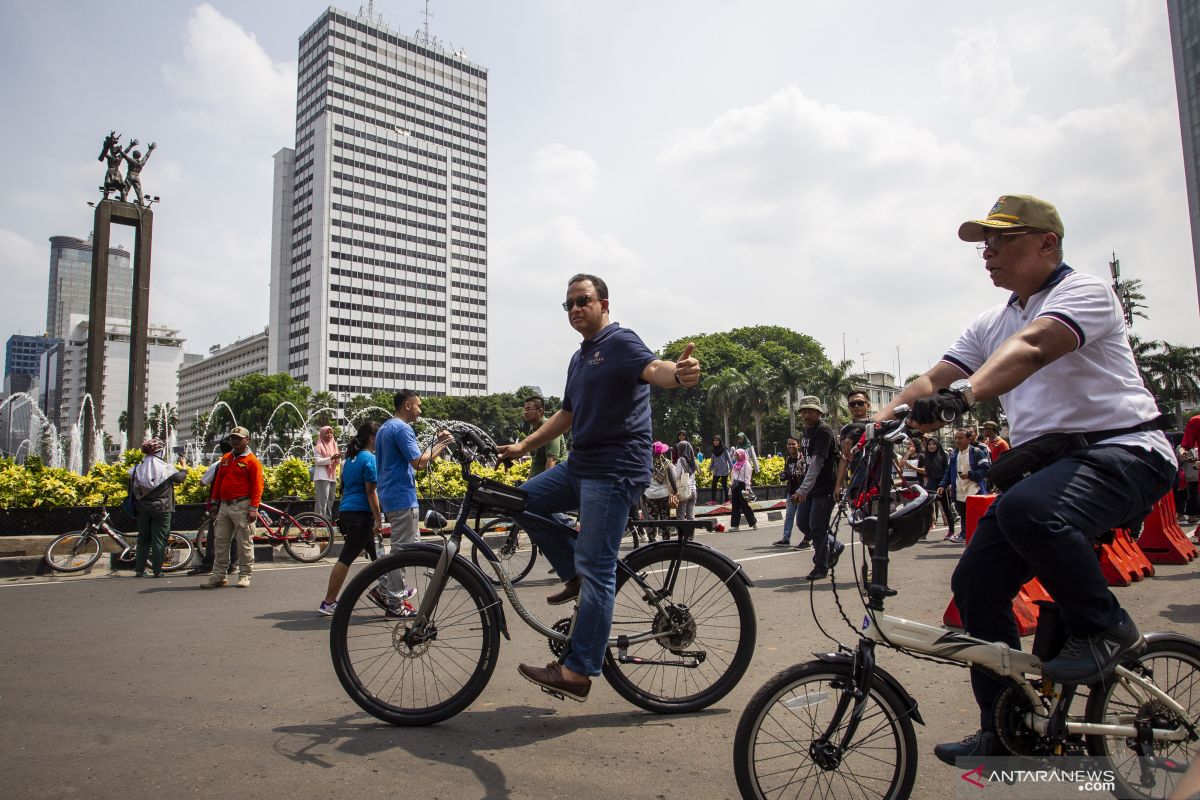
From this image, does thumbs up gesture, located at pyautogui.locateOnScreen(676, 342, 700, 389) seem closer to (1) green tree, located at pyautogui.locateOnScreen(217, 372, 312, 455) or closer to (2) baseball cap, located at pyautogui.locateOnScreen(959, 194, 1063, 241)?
(2) baseball cap, located at pyautogui.locateOnScreen(959, 194, 1063, 241)

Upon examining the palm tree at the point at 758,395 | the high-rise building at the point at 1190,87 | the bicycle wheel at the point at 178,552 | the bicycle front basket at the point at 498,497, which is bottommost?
the bicycle wheel at the point at 178,552

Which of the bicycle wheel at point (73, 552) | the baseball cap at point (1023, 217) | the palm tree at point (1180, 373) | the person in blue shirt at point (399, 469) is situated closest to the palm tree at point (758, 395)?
the palm tree at point (1180, 373)

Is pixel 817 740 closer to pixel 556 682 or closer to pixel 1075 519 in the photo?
pixel 1075 519

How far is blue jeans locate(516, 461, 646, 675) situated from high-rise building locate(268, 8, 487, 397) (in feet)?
407

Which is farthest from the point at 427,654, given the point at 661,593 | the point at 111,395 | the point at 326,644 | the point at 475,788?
the point at 111,395

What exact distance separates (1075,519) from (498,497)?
2.40 meters

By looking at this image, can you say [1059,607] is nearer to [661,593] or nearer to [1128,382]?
[1128,382]

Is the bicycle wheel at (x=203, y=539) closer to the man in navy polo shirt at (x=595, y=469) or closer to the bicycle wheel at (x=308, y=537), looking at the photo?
the bicycle wheel at (x=308, y=537)

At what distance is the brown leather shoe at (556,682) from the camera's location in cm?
354

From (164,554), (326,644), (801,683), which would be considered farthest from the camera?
(164,554)

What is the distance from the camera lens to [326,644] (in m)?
5.75

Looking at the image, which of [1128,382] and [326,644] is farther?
[326,644]

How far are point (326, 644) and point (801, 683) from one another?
431 centimetres

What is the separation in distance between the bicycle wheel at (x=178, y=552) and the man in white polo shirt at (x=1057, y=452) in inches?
420
